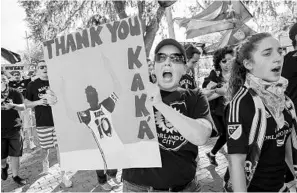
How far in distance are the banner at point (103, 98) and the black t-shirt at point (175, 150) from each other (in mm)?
60

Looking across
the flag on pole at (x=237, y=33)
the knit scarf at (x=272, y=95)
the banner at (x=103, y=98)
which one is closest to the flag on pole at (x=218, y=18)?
the flag on pole at (x=237, y=33)

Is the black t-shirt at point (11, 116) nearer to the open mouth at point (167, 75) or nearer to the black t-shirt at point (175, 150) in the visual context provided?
the black t-shirt at point (175, 150)

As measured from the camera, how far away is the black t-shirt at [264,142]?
1.55m

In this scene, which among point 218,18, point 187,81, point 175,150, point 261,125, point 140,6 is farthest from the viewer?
point 140,6

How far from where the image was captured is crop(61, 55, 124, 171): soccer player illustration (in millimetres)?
1988

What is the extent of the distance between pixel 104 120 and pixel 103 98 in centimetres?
15

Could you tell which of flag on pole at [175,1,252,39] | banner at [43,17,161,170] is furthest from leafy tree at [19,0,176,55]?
banner at [43,17,161,170]

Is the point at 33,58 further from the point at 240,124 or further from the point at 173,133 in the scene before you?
the point at 240,124

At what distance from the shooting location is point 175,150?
182cm

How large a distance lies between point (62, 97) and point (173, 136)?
0.88 meters

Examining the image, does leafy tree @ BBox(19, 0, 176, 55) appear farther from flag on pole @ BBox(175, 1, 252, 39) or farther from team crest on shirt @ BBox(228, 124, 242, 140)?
team crest on shirt @ BBox(228, 124, 242, 140)

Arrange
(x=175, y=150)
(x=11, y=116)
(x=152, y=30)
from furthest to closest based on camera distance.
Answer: (x=152, y=30), (x=11, y=116), (x=175, y=150)

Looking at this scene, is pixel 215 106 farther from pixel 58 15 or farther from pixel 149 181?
pixel 58 15

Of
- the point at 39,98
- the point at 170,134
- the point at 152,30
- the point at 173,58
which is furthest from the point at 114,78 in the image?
the point at 152,30
